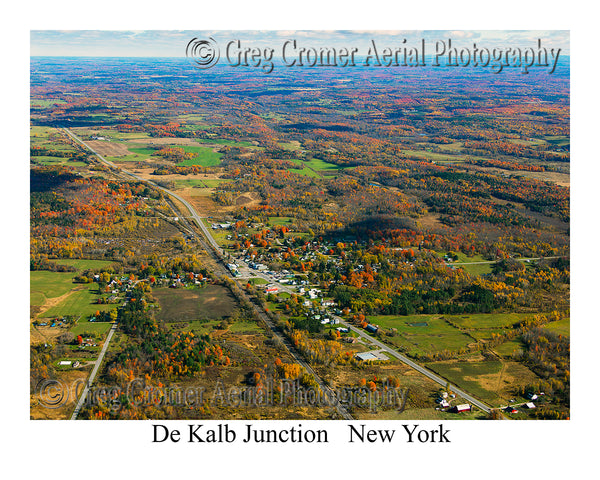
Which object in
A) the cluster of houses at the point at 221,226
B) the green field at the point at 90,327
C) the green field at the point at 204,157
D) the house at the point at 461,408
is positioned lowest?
the house at the point at 461,408

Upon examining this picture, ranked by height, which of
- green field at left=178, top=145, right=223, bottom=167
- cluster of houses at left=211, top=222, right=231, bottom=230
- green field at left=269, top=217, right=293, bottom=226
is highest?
green field at left=178, top=145, right=223, bottom=167

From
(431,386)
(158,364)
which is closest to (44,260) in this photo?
(158,364)

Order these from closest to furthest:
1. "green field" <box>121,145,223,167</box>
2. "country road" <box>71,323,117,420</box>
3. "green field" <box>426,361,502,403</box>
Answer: "country road" <box>71,323,117,420</box>, "green field" <box>426,361,502,403</box>, "green field" <box>121,145,223,167</box>

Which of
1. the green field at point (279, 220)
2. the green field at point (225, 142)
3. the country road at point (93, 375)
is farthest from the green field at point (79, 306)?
the green field at point (225, 142)

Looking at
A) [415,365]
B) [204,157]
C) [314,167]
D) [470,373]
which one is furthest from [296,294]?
[204,157]

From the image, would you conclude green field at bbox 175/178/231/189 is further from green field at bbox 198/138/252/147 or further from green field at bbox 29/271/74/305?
green field at bbox 29/271/74/305

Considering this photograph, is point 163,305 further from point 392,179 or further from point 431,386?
point 392,179

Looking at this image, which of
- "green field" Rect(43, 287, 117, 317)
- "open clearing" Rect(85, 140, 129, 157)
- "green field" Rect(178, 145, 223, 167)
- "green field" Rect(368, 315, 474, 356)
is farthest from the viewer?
"open clearing" Rect(85, 140, 129, 157)

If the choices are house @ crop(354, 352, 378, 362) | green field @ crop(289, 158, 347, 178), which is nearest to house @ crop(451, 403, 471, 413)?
house @ crop(354, 352, 378, 362)

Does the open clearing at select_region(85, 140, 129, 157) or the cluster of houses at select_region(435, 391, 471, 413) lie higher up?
the open clearing at select_region(85, 140, 129, 157)

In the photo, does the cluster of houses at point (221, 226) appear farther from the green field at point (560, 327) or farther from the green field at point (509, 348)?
the green field at point (560, 327)
